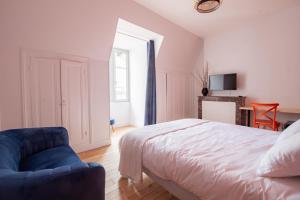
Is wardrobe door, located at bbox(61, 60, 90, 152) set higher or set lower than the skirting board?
higher

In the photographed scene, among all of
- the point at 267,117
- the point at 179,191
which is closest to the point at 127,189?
the point at 179,191

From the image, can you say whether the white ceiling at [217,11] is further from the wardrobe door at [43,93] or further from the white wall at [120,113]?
the white wall at [120,113]

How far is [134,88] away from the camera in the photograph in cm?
483

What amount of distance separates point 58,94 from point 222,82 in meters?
3.71

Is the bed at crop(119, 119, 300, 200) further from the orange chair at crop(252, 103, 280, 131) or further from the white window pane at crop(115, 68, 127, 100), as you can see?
the white window pane at crop(115, 68, 127, 100)

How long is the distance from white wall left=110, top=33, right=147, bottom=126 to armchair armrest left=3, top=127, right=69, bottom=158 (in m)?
2.81

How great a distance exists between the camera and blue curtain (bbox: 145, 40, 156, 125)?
3873 millimetres

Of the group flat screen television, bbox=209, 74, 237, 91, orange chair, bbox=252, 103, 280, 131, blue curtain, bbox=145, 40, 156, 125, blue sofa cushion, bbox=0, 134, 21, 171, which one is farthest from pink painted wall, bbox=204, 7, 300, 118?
blue sofa cushion, bbox=0, 134, 21, 171

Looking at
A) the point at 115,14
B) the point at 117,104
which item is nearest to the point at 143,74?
the point at 117,104

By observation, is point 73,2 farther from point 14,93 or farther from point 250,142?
point 250,142

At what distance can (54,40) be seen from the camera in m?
2.40

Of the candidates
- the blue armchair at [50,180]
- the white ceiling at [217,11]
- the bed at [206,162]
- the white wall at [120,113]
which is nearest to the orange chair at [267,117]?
the bed at [206,162]

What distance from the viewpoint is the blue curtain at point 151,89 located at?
152 inches

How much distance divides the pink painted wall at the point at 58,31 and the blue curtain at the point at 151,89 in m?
0.66
